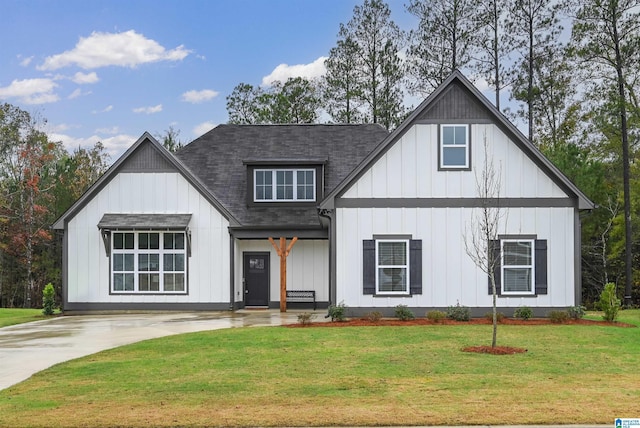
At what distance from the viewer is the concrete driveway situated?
1418 centimetres

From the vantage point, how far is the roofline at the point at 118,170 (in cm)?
2458

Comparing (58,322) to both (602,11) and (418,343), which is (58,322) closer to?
Result: (418,343)

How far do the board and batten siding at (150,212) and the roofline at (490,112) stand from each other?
5446 millimetres

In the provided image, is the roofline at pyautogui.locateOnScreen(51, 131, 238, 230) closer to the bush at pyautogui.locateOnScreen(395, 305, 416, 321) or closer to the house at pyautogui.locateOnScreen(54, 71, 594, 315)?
the house at pyautogui.locateOnScreen(54, 71, 594, 315)

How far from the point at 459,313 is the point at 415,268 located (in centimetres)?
188

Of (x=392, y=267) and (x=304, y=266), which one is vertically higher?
(x=392, y=267)

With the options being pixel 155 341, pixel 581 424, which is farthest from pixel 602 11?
pixel 581 424

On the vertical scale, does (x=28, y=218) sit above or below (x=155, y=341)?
above

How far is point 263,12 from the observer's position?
93.4 feet

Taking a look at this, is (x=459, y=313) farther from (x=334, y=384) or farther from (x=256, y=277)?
(x=334, y=384)

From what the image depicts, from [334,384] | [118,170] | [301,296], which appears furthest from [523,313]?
[118,170]

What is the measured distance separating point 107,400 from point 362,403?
11.7ft

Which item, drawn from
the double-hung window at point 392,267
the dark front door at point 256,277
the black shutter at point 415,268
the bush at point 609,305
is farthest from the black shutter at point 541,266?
the dark front door at point 256,277

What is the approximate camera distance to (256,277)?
26312 millimetres
